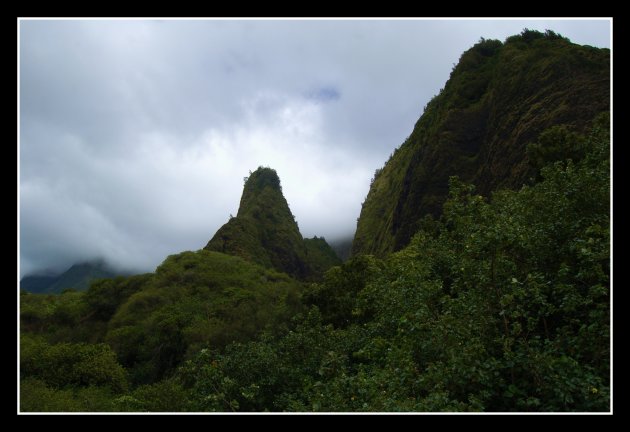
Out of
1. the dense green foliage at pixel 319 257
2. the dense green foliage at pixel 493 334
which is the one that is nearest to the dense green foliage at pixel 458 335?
the dense green foliage at pixel 493 334

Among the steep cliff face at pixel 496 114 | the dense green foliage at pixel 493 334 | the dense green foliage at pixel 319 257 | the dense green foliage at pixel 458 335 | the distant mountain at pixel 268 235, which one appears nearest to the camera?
the dense green foliage at pixel 493 334

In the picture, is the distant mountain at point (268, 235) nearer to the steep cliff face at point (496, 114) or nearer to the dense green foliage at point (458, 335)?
the steep cliff face at point (496, 114)

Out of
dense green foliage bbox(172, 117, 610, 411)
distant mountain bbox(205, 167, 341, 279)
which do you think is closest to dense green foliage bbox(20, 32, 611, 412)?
dense green foliage bbox(172, 117, 610, 411)

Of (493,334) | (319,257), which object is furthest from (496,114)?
(319,257)

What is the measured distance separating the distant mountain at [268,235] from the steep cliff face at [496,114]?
39.2 metres

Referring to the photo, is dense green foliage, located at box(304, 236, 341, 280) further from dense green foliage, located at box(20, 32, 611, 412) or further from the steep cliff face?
dense green foliage, located at box(20, 32, 611, 412)

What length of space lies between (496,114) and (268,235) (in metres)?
73.5

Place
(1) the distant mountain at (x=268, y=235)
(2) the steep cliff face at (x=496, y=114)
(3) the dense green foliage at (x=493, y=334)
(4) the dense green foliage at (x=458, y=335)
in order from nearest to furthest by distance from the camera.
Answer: (3) the dense green foliage at (x=493, y=334) → (4) the dense green foliage at (x=458, y=335) → (2) the steep cliff face at (x=496, y=114) → (1) the distant mountain at (x=268, y=235)

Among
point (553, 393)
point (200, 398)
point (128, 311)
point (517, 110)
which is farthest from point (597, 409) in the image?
point (128, 311)

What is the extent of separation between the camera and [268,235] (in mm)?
106750

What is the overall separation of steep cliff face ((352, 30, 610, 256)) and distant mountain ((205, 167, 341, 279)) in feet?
129

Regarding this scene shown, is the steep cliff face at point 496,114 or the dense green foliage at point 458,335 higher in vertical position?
the steep cliff face at point 496,114

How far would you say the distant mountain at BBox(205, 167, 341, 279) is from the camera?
93.7 metres

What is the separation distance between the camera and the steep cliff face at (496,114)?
31.8 m
